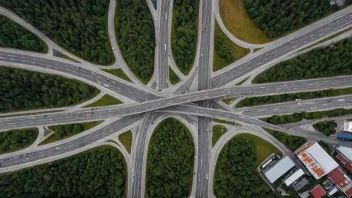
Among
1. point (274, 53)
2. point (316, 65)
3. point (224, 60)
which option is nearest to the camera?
point (316, 65)

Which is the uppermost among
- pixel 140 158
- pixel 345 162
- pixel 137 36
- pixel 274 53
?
pixel 137 36

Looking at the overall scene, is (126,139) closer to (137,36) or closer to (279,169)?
(137,36)

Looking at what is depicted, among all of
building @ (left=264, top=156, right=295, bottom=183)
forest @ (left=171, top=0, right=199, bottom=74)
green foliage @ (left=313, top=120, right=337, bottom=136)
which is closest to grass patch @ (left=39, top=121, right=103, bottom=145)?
forest @ (left=171, top=0, right=199, bottom=74)

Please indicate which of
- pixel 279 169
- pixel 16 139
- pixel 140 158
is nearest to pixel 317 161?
pixel 279 169

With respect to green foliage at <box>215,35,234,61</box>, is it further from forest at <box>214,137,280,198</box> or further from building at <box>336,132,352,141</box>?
building at <box>336,132,352,141</box>

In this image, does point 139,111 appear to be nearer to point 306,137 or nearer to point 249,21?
point 249,21

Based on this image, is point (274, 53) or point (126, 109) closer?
point (126, 109)

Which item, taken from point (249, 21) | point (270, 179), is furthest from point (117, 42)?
point (270, 179)
